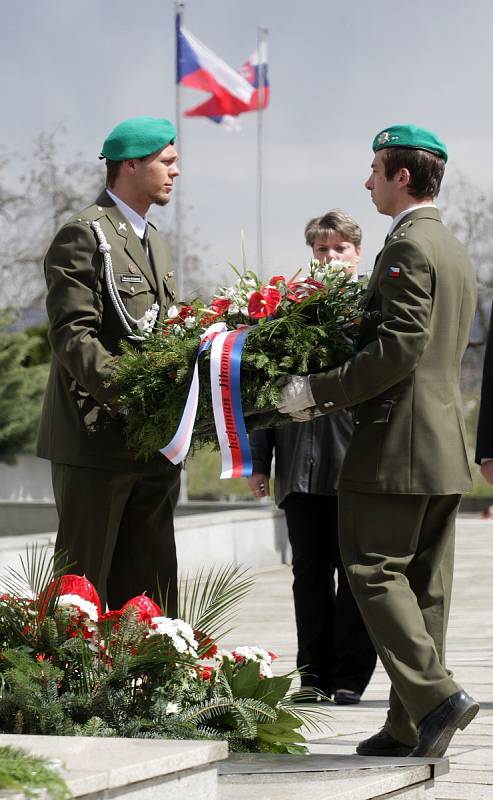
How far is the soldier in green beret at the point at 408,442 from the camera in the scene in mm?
4129

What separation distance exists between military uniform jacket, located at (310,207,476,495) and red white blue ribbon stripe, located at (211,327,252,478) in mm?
242

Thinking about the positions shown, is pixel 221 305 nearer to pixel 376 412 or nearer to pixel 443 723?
pixel 376 412

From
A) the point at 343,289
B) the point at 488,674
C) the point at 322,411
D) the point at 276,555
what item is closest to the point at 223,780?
the point at 322,411

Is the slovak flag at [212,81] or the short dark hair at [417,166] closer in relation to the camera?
the short dark hair at [417,166]

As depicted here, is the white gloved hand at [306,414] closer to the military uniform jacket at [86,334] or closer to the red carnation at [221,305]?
the red carnation at [221,305]

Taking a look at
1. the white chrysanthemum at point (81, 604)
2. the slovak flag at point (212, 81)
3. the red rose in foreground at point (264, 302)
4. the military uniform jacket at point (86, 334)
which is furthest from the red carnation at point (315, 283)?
the slovak flag at point (212, 81)

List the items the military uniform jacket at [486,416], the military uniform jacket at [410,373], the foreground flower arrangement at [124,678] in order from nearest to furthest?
the foreground flower arrangement at [124,678], the military uniform jacket at [410,373], the military uniform jacket at [486,416]

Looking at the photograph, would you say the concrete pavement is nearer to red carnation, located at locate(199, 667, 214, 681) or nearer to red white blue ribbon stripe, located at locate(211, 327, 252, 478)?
red carnation, located at locate(199, 667, 214, 681)

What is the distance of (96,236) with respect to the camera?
4754 millimetres

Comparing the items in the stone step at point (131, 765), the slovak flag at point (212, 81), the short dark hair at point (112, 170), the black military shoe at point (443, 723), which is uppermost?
the slovak flag at point (212, 81)

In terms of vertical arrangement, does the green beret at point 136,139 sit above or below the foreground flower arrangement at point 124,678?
above

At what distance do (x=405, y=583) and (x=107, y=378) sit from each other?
114 cm

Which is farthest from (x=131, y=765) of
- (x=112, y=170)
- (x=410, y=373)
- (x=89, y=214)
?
(x=112, y=170)

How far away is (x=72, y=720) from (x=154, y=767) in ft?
2.53
